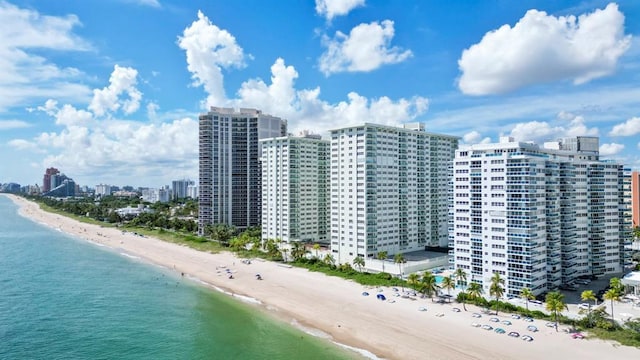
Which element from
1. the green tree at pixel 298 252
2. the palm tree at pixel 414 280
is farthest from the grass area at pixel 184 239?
the palm tree at pixel 414 280

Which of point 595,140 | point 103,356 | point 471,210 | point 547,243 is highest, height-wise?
point 595,140

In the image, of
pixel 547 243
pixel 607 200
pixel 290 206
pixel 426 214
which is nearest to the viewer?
pixel 547 243

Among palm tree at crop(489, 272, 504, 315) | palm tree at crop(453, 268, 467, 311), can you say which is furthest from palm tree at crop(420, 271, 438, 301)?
palm tree at crop(489, 272, 504, 315)

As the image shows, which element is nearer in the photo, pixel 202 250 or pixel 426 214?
pixel 426 214

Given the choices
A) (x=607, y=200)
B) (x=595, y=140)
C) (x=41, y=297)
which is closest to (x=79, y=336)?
(x=41, y=297)

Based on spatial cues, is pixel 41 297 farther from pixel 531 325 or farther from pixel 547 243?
pixel 547 243

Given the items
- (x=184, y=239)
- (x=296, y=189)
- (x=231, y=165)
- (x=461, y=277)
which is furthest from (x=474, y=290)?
(x=184, y=239)

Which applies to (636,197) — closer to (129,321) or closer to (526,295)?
(526,295)
